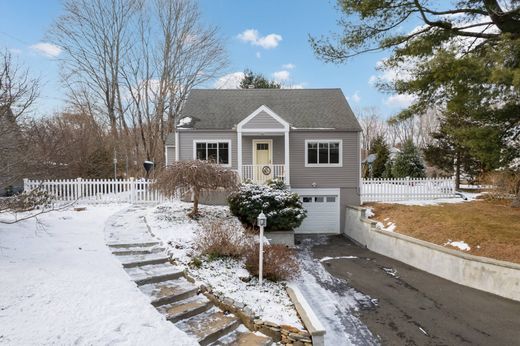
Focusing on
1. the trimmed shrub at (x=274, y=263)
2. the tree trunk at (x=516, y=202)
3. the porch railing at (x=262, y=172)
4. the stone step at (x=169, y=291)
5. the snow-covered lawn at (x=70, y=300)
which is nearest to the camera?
the snow-covered lawn at (x=70, y=300)

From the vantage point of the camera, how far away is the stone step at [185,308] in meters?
4.75

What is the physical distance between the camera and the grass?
824 centimetres

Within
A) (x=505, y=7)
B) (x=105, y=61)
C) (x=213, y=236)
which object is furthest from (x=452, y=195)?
(x=105, y=61)

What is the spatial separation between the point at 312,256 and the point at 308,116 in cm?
804

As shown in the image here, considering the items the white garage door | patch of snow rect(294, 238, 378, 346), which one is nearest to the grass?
the white garage door

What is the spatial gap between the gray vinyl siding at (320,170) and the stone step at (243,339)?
1130 centimetres

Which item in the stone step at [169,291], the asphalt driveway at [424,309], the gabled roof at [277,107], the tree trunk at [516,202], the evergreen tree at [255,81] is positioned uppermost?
the evergreen tree at [255,81]

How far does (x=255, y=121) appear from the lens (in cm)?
1492

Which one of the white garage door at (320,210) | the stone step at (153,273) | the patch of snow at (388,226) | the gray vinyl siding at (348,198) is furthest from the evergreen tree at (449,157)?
the stone step at (153,273)

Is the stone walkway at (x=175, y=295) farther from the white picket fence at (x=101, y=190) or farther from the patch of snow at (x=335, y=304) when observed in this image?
the white picket fence at (x=101, y=190)

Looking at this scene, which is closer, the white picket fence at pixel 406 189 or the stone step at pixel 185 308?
the stone step at pixel 185 308

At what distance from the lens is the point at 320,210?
51.9ft

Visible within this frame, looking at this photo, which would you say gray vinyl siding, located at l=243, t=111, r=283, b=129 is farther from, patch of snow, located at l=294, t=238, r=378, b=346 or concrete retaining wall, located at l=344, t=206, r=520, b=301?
patch of snow, located at l=294, t=238, r=378, b=346

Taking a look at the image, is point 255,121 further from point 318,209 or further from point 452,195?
point 452,195
